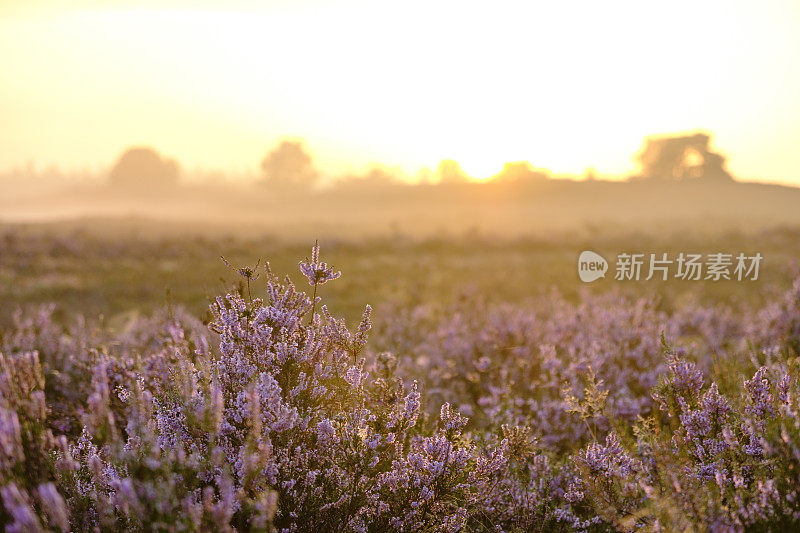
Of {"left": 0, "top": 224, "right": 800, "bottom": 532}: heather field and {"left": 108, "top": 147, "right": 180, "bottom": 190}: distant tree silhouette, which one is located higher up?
{"left": 108, "top": 147, "right": 180, "bottom": 190}: distant tree silhouette

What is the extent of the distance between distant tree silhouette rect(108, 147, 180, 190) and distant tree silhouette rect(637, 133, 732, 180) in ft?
318

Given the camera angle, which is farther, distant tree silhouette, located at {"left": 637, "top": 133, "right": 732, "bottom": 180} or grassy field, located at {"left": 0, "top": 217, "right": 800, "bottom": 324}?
distant tree silhouette, located at {"left": 637, "top": 133, "right": 732, "bottom": 180}

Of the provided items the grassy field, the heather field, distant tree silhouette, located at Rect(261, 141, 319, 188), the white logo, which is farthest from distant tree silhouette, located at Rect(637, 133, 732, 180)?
the heather field

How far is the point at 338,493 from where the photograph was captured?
101 inches

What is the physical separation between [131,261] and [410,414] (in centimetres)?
2167

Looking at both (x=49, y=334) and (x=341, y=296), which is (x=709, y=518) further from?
(x=341, y=296)

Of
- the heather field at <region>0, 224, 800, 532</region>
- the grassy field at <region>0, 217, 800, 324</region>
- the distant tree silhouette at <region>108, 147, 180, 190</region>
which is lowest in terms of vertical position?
the grassy field at <region>0, 217, 800, 324</region>

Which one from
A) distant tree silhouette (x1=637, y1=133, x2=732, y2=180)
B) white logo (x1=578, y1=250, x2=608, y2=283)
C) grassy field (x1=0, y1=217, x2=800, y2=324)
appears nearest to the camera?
grassy field (x1=0, y1=217, x2=800, y2=324)

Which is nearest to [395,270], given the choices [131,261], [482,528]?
[131,261]

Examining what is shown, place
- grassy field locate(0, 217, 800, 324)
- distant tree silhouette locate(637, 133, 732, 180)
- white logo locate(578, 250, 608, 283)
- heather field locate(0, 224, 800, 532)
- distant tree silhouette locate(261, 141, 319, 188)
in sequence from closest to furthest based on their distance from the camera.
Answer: heather field locate(0, 224, 800, 532) < grassy field locate(0, 217, 800, 324) < white logo locate(578, 250, 608, 283) < distant tree silhouette locate(637, 133, 732, 180) < distant tree silhouette locate(261, 141, 319, 188)

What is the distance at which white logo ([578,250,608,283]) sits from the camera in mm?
16547

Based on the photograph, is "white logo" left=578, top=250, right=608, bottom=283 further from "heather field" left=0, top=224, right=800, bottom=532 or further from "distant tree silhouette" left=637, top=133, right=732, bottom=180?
"distant tree silhouette" left=637, top=133, right=732, bottom=180

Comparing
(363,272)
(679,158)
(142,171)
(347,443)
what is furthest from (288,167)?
(347,443)

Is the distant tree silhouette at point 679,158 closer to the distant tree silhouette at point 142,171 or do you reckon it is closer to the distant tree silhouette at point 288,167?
the distant tree silhouette at point 288,167
